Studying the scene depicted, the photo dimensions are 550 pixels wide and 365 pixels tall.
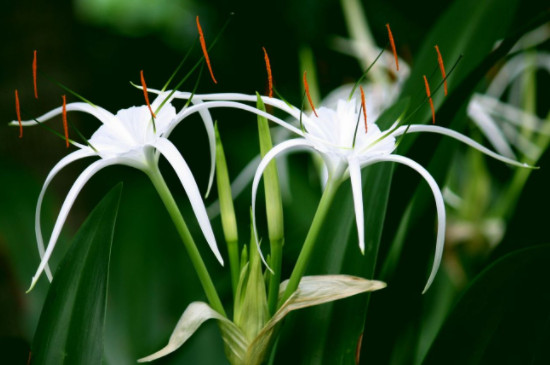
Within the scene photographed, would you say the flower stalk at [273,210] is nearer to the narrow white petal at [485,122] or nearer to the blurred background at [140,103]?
the blurred background at [140,103]

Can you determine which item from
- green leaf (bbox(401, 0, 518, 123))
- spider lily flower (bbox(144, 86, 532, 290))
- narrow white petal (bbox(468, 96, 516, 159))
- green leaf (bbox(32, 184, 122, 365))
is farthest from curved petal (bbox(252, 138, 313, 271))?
narrow white petal (bbox(468, 96, 516, 159))

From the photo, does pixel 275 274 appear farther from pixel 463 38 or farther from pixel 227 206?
pixel 463 38

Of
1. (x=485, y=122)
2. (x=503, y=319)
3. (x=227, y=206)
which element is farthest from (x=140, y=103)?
(x=503, y=319)

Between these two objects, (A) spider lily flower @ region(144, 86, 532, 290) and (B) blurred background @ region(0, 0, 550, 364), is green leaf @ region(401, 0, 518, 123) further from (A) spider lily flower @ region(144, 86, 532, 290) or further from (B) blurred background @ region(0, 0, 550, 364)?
(A) spider lily flower @ region(144, 86, 532, 290)

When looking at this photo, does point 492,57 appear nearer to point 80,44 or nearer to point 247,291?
point 247,291

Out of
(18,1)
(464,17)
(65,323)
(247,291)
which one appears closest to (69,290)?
(65,323)

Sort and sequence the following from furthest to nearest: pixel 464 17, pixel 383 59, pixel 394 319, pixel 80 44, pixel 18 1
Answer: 1. pixel 80 44
2. pixel 18 1
3. pixel 383 59
4. pixel 464 17
5. pixel 394 319
